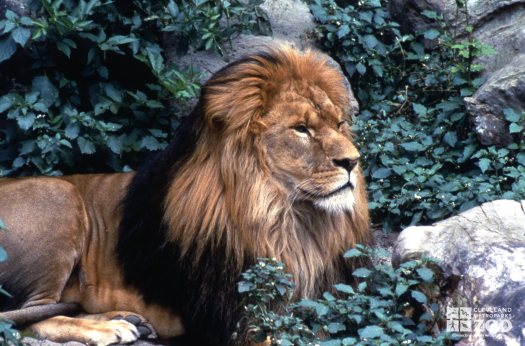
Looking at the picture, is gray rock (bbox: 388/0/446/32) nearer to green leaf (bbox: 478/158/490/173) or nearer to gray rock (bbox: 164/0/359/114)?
gray rock (bbox: 164/0/359/114)

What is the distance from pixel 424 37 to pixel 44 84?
8.82 ft

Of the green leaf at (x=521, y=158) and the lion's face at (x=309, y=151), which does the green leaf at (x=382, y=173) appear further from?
the lion's face at (x=309, y=151)

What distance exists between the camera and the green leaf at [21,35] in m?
6.32

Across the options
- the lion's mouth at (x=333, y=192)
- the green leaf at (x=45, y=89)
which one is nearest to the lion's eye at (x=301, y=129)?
the lion's mouth at (x=333, y=192)

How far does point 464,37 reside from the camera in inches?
293

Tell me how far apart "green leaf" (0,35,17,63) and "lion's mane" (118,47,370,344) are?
1.49 meters

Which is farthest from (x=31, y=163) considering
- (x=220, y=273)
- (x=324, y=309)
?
(x=324, y=309)

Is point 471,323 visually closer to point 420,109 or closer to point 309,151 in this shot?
point 309,151

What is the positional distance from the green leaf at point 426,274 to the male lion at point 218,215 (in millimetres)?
618

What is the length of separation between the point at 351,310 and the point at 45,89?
106 inches

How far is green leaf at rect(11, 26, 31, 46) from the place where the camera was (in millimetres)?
6324

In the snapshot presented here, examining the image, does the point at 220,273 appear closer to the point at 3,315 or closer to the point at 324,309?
the point at 324,309

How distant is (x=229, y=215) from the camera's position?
17.1ft

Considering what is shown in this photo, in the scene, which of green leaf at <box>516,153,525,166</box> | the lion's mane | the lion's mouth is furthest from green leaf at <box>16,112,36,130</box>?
green leaf at <box>516,153,525,166</box>
